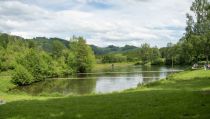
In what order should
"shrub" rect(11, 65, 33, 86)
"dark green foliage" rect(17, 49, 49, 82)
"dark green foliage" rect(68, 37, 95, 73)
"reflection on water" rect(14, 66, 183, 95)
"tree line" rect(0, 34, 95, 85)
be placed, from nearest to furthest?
"reflection on water" rect(14, 66, 183, 95) < "shrub" rect(11, 65, 33, 86) < "dark green foliage" rect(17, 49, 49, 82) < "tree line" rect(0, 34, 95, 85) < "dark green foliage" rect(68, 37, 95, 73)

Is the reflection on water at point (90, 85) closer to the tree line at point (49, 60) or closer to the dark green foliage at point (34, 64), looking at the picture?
the tree line at point (49, 60)

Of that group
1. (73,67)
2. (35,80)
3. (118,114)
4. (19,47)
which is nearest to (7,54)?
(19,47)

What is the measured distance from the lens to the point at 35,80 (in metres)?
101

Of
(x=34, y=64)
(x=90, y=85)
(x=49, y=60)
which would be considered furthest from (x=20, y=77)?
(x=49, y=60)

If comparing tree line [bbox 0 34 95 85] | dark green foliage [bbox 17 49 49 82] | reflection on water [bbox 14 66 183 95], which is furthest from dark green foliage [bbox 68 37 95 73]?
reflection on water [bbox 14 66 183 95]

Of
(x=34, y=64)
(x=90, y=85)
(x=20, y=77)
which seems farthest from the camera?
(x=34, y=64)

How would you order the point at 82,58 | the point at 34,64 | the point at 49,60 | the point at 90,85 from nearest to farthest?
the point at 90,85, the point at 34,64, the point at 49,60, the point at 82,58

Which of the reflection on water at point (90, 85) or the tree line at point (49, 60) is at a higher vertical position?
the tree line at point (49, 60)

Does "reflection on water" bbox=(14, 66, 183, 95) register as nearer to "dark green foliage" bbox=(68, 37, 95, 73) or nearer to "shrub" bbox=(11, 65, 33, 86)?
"shrub" bbox=(11, 65, 33, 86)

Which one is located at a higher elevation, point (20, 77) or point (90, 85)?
point (20, 77)

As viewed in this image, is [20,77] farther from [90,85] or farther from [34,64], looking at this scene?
[90,85]

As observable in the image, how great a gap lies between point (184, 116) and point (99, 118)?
3882mm

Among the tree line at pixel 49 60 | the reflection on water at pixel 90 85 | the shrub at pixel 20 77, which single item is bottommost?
the reflection on water at pixel 90 85

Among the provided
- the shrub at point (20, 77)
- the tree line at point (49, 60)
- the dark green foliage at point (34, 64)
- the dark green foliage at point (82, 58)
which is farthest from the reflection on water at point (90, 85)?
the dark green foliage at point (82, 58)
